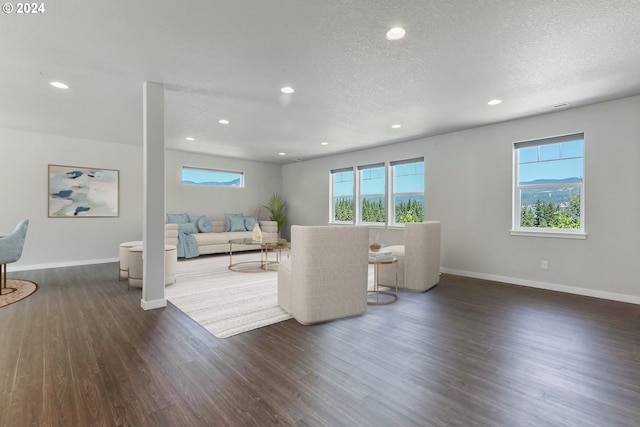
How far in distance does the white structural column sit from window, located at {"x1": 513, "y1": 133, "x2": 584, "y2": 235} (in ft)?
16.2

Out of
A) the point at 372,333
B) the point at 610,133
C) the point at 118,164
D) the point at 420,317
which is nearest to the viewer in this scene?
the point at 372,333

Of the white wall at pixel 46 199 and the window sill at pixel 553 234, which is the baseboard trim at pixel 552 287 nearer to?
→ the window sill at pixel 553 234

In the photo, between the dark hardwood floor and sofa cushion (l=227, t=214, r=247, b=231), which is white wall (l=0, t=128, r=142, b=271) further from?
the dark hardwood floor

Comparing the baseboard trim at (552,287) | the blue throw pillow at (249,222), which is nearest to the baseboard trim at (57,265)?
the blue throw pillow at (249,222)

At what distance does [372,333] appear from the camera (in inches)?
106

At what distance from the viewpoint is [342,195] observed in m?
7.56

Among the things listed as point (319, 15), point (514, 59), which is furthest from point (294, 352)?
point (514, 59)

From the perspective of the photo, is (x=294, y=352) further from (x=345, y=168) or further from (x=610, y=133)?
(x=345, y=168)

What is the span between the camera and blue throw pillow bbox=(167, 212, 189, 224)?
6.88 meters

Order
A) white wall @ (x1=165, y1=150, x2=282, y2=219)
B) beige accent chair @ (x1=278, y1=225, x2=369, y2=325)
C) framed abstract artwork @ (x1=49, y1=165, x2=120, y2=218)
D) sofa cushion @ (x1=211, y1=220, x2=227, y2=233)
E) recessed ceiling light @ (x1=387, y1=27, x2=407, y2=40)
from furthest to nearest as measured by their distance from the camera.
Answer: sofa cushion @ (x1=211, y1=220, x2=227, y2=233), white wall @ (x1=165, y1=150, x2=282, y2=219), framed abstract artwork @ (x1=49, y1=165, x2=120, y2=218), beige accent chair @ (x1=278, y1=225, x2=369, y2=325), recessed ceiling light @ (x1=387, y1=27, x2=407, y2=40)

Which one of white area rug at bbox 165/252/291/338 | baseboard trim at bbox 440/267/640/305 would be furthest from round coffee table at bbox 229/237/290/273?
baseboard trim at bbox 440/267/640/305

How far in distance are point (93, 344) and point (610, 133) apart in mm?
6017

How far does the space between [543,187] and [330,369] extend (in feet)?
13.7

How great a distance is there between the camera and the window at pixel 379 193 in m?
5.99
